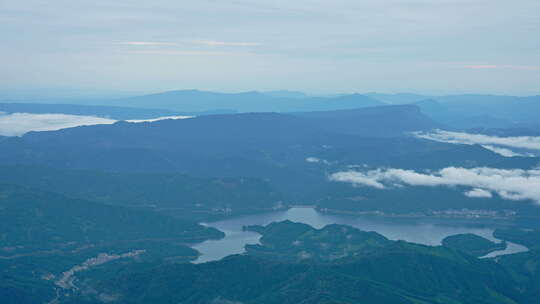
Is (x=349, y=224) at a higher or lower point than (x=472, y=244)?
lower

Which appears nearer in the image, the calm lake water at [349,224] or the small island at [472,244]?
the small island at [472,244]

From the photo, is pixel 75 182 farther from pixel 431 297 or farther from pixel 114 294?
pixel 431 297

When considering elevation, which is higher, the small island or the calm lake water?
the small island

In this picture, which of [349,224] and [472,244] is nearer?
[472,244]

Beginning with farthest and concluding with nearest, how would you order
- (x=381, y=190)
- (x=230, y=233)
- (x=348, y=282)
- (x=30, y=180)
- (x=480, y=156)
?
1. (x=480, y=156)
2. (x=381, y=190)
3. (x=30, y=180)
4. (x=230, y=233)
5. (x=348, y=282)

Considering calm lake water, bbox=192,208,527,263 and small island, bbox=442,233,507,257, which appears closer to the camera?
small island, bbox=442,233,507,257

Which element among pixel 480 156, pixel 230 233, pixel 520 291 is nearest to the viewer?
pixel 520 291

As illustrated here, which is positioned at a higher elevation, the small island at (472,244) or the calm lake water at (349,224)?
the small island at (472,244)

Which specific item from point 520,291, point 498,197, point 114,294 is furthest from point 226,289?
point 498,197
